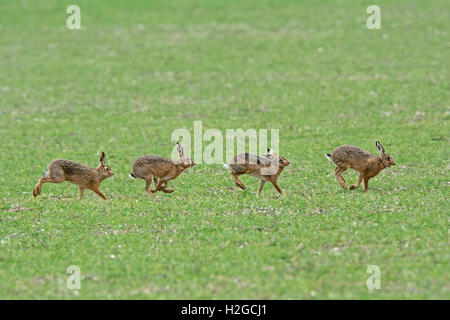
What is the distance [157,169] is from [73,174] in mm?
1709

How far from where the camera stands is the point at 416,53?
30.5m

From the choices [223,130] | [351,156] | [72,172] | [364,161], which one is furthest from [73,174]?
[223,130]

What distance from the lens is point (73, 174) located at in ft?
47.3

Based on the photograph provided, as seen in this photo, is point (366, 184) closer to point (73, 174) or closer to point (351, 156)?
point (351, 156)

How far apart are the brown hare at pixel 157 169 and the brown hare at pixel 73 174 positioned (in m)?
0.71

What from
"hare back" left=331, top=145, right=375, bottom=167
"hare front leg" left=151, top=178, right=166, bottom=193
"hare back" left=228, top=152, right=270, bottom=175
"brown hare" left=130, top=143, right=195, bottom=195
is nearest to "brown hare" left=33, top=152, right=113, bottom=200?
"brown hare" left=130, top=143, right=195, bottom=195

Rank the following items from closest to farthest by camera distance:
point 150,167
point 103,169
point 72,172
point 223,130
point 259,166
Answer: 1. point 72,172
2. point 150,167
3. point 259,166
4. point 103,169
5. point 223,130

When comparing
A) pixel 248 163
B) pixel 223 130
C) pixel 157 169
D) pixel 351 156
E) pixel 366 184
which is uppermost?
pixel 223 130

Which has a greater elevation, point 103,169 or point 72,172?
point 103,169

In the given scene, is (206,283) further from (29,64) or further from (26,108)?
(29,64)

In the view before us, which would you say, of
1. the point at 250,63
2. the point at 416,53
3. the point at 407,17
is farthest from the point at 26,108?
the point at 407,17

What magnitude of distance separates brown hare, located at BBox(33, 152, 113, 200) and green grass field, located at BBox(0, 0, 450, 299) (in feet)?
1.69

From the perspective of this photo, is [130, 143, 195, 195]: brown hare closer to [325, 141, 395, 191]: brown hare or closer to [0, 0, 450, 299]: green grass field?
[0, 0, 450, 299]: green grass field
